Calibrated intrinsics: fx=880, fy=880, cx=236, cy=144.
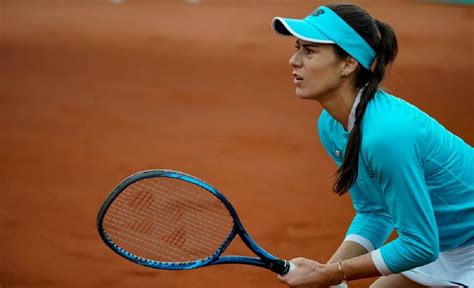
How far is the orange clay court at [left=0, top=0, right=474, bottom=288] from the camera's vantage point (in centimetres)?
476

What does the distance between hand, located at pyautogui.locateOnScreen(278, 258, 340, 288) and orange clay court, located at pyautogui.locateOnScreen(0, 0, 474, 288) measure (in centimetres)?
176

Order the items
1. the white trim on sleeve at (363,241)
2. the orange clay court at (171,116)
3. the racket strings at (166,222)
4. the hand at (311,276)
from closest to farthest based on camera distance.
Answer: the hand at (311,276), the white trim on sleeve at (363,241), the racket strings at (166,222), the orange clay court at (171,116)

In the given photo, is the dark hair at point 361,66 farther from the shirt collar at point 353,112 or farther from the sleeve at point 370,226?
the sleeve at point 370,226

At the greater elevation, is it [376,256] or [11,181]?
[376,256]

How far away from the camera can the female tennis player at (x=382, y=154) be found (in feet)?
7.82

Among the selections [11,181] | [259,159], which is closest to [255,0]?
[259,159]

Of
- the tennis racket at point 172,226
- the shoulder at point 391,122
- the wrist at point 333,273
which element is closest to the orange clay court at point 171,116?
the tennis racket at point 172,226

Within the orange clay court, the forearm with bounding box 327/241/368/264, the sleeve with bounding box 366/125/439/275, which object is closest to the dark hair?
the sleeve with bounding box 366/125/439/275

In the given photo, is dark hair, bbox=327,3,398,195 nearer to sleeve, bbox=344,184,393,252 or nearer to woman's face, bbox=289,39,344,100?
woman's face, bbox=289,39,344,100

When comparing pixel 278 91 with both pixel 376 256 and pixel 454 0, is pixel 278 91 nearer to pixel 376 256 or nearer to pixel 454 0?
pixel 454 0

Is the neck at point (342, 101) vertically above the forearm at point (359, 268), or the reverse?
the neck at point (342, 101)

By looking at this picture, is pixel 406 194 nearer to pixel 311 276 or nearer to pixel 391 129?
pixel 391 129

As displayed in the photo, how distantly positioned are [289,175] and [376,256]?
305cm

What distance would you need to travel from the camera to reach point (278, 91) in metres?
6.97
